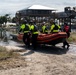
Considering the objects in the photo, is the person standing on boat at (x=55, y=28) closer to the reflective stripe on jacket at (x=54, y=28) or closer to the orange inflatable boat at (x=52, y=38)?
the reflective stripe on jacket at (x=54, y=28)

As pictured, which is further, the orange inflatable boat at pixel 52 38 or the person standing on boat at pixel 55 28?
the person standing on boat at pixel 55 28

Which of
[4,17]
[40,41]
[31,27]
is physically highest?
[31,27]

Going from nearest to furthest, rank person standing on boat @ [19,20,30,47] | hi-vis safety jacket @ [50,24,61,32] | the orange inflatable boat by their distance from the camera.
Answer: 1. the orange inflatable boat
2. hi-vis safety jacket @ [50,24,61,32]
3. person standing on boat @ [19,20,30,47]

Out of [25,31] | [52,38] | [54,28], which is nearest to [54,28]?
[54,28]

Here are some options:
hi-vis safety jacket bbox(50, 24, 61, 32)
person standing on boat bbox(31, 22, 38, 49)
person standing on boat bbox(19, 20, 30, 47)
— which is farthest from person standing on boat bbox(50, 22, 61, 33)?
person standing on boat bbox(19, 20, 30, 47)

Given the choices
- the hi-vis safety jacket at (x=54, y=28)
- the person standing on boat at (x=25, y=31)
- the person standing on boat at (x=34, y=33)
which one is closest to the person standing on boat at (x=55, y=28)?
the hi-vis safety jacket at (x=54, y=28)

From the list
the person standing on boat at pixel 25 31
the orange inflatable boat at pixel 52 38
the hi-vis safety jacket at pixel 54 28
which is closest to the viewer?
the orange inflatable boat at pixel 52 38

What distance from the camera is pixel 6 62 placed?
1083 cm

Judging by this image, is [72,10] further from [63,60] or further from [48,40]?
[63,60]

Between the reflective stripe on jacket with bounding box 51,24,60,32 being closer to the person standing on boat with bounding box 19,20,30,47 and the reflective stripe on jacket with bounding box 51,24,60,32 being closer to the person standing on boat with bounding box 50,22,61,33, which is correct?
the person standing on boat with bounding box 50,22,61,33

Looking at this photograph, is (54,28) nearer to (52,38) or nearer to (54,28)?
(54,28)

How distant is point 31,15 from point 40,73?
40.3 meters

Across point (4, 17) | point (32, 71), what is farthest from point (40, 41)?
point (4, 17)

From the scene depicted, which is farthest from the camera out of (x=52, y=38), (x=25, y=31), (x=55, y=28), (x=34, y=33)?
(x=25, y=31)
